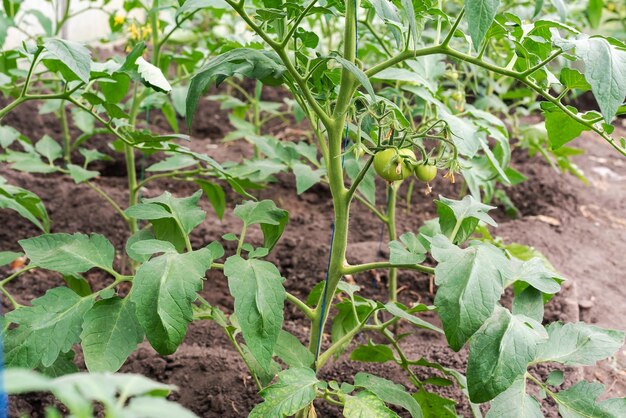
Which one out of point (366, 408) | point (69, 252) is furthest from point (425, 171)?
point (69, 252)

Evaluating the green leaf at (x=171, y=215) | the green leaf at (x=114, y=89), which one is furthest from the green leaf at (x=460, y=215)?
the green leaf at (x=114, y=89)

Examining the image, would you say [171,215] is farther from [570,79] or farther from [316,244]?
[316,244]

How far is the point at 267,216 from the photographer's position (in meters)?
1.48

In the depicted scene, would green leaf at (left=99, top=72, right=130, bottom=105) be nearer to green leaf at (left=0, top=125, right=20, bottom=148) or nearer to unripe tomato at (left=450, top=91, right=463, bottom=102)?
green leaf at (left=0, top=125, right=20, bottom=148)

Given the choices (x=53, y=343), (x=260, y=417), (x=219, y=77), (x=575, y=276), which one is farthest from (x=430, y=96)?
(x=575, y=276)

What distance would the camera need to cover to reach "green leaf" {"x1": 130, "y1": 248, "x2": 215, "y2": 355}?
120cm

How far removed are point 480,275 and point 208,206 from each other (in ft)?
6.37

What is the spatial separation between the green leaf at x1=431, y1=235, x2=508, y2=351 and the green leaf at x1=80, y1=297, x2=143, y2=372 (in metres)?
0.50

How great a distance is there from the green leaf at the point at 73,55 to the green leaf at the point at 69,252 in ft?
0.94

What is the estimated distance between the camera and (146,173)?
3.23m

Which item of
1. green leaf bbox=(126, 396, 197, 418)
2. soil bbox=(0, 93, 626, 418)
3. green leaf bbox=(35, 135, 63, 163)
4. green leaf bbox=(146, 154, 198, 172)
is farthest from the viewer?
green leaf bbox=(35, 135, 63, 163)

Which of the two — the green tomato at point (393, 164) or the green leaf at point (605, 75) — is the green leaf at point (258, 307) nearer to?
the green tomato at point (393, 164)

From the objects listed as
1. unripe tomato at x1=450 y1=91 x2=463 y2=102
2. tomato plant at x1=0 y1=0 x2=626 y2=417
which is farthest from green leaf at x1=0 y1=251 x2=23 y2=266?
unripe tomato at x1=450 y1=91 x2=463 y2=102

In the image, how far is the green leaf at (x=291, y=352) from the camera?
4.52ft
